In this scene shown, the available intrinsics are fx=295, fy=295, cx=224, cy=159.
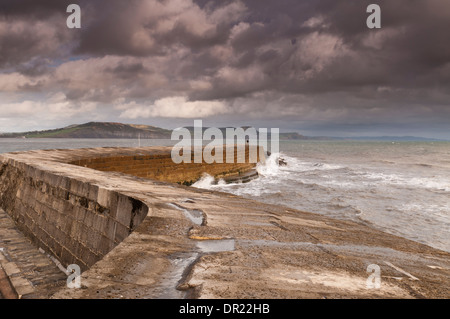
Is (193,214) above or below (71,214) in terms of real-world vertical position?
above

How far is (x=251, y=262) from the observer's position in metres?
2.09

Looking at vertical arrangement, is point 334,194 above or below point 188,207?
below

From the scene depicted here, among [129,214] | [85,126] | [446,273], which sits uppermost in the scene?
[85,126]

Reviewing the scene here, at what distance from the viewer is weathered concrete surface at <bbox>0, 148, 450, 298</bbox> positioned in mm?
1639

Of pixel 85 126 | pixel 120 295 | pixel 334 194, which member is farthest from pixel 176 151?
pixel 85 126

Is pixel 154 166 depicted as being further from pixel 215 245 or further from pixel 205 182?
pixel 215 245

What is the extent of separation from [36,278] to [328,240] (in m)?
4.12

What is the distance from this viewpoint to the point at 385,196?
13820 millimetres

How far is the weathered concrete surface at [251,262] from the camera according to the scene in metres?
1.64

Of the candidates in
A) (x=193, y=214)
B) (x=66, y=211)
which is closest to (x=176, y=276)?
(x=193, y=214)

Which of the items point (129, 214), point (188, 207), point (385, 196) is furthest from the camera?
A: point (385, 196)

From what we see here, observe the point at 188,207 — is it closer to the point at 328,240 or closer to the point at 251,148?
the point at 328,240
